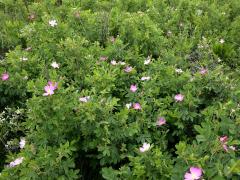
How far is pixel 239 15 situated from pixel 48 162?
3329 millimetres

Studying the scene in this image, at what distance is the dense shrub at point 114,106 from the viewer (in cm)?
204

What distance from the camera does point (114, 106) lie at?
2705 millimetres

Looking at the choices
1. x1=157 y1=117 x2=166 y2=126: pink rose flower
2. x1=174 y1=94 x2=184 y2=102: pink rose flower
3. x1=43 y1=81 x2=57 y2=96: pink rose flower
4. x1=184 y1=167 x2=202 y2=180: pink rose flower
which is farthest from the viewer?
x1=174 y1=94 x2=184 y2=102: pink rose flower

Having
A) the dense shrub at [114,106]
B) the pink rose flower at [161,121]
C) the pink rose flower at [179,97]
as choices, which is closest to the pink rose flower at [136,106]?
the dense shrub at [114,106]

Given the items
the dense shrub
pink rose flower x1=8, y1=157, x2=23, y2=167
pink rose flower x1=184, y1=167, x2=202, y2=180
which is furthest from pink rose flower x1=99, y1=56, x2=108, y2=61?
pink rose flower x1=184, y1=167, x2=202, y2=180

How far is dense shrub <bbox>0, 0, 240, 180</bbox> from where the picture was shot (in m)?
2.04

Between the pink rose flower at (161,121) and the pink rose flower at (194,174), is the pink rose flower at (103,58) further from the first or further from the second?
the pink rose flower at (194,174)

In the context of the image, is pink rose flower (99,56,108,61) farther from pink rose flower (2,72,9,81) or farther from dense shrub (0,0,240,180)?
pink rose flower (2,72,9,81)

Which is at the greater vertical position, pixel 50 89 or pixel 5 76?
pixel 50 89

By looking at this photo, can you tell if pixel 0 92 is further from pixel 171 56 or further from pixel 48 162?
pixel 171 56

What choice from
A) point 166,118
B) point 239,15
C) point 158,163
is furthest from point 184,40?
point 158,163

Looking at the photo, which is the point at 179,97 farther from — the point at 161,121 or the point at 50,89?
the point at 50,89

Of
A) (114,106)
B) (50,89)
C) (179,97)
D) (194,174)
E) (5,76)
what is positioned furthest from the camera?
(5,76)

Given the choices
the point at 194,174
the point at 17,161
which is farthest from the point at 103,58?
the point at 194,174
